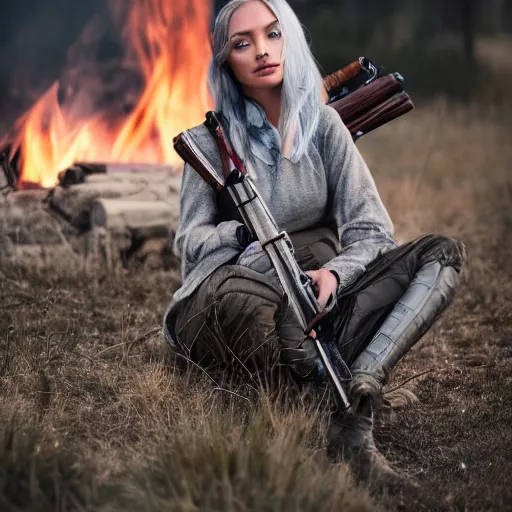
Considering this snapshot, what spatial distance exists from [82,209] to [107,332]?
5.58ft

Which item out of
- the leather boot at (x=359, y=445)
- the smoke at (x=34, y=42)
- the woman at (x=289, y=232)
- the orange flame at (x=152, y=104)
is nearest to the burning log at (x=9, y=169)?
the orange flame at (x=152, y=104)

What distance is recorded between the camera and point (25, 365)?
4.14 m

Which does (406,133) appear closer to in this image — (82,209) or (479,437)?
(82,209)

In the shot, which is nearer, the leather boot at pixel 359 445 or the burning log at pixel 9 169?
the leather boot at pixel 359 445

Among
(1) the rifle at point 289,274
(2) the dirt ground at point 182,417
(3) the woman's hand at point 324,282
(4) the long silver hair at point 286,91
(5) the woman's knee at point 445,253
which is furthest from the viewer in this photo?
(4) the long silver hair at point 286,91

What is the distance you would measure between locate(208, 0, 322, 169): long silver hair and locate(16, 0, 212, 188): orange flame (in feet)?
10.0

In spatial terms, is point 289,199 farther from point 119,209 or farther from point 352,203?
point 119,209

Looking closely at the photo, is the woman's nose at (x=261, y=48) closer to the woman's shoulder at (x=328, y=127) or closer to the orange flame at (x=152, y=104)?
the woman's shoulder at (x=328, y=127)

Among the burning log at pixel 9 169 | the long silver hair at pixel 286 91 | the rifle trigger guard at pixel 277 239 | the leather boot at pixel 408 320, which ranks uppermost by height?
the long silver hair at pixel 286 91

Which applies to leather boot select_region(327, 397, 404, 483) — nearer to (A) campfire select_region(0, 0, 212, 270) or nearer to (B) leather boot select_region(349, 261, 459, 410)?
(B) leather boot select_region(349, 261, 459, 410)

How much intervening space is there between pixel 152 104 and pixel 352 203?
3.48m

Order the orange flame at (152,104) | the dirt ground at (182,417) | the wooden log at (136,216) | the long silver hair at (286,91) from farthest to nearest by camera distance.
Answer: the orange flame at (152,104) < the wooden log at (136,216) < the long silver hair at (286,91) < the dirt ground at (182,417)

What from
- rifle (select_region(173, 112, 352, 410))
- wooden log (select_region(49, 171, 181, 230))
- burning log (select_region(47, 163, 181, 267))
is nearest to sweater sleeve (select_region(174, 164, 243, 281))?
rifle (select_region(173, 112, 352, 410))

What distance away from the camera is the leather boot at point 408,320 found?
11.8 feet
